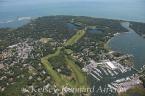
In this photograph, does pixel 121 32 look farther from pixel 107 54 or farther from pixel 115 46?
pixel 107 54

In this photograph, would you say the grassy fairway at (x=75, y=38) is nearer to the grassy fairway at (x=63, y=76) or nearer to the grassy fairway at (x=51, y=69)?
the grassy fairway at (x=63, y=76)

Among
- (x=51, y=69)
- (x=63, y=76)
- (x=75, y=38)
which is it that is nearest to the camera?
(x=63, y=76)

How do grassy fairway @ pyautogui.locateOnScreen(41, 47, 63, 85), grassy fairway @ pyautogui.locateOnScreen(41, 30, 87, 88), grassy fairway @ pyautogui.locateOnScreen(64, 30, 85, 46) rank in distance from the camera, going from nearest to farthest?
grassy fairway @ pyautogui.locateOnScreen(41, 30, 87, 88), grassy fairway @ pyautogui.locateOnScreen(41, 47, 63, 85), grassy fairway @ pyautogui.locateOnScreen(64, 30, 85, 46)

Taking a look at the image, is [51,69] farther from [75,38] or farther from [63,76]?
[75,38]

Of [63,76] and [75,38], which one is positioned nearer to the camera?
[63,76]

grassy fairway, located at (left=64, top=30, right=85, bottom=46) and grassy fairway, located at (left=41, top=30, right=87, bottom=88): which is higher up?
grassy fairway, located at (left=64, top=30, right=85, bottom=46)

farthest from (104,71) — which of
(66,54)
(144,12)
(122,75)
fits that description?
(144,12)

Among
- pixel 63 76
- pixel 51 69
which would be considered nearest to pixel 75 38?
pixel 51 69

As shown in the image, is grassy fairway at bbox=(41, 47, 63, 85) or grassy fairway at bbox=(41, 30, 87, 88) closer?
grassy fairway at bbox=(41, 30, 87, 88)

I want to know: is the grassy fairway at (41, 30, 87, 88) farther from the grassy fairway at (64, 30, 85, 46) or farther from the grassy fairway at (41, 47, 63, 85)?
the grassy fairway at (64, 30, 85, 46)

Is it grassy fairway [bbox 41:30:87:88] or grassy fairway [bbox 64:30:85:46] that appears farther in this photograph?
grassy fairway [bbox 64:30:85:46]

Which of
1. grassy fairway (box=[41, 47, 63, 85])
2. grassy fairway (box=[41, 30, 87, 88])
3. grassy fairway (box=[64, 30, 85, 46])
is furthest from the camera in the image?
grassy fairway (box=[64, 30, 85, 46])

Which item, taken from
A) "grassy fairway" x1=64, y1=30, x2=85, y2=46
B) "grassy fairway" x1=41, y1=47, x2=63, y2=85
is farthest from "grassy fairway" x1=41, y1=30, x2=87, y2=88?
"grassy fairway" x1=64, y1=30, x2=85, y2=46

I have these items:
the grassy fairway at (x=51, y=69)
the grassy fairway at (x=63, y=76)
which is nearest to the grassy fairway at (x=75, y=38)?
the grassy fairway at (x=63, y=76)
